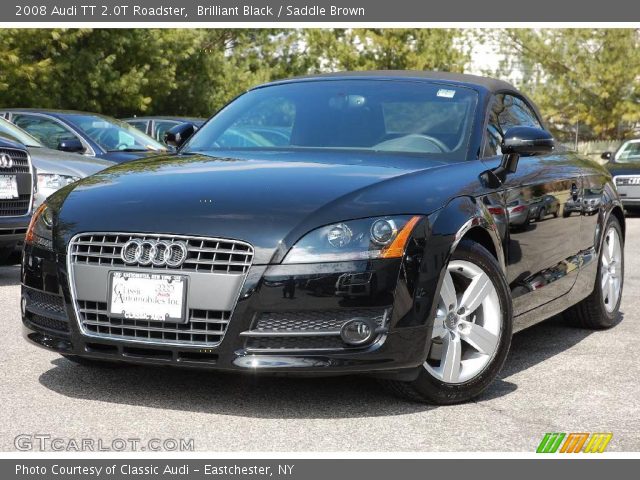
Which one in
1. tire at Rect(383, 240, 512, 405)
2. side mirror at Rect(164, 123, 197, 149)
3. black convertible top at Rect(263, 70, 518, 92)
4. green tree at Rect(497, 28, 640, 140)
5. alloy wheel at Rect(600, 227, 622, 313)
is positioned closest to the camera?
tire at Rect(383, 240, 512, 405)

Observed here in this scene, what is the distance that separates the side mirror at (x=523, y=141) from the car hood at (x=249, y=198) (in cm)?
48

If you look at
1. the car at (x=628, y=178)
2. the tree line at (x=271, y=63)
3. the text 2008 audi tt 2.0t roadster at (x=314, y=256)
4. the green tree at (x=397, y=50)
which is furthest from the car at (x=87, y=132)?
the green tree at (x=397, y=50)

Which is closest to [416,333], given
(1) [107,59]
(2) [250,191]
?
(2) [250,191]

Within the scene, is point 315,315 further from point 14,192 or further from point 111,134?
point 111,134

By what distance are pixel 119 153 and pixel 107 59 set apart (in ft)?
50.6

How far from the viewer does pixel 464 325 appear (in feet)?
→ 17.0

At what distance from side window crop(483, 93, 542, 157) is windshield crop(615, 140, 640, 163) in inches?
598

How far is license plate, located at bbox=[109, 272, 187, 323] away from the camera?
4664 millimetres

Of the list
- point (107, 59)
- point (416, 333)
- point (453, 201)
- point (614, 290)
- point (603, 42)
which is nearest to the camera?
point (416, 333)

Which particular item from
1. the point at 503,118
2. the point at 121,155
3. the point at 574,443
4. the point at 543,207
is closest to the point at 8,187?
the point at 121,155

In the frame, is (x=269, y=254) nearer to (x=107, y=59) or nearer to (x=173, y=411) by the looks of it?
(x=173, y=411)

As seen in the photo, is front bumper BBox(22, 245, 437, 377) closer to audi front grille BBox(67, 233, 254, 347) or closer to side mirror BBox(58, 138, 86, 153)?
audi front grille BBox(67, 233, 254, 347)

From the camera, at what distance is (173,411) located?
489 centimetres

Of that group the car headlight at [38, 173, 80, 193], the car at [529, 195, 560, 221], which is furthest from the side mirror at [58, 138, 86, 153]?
the car at [529, 195, 560, 221]
